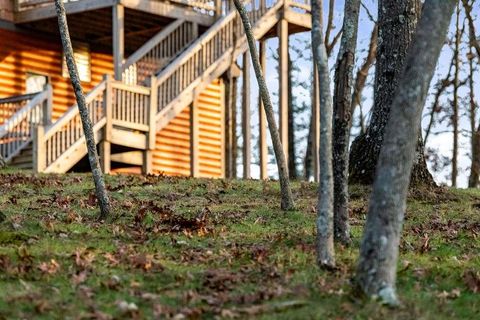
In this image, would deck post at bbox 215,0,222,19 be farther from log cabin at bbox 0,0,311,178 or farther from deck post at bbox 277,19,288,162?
deck post at bbox 277,19,288,162

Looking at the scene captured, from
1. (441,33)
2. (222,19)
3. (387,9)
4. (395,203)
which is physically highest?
(222,19)

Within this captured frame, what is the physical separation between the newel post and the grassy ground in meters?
7.45

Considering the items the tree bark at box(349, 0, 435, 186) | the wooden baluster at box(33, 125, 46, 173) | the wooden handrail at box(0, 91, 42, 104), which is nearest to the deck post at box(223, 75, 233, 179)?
the wooden handrail at box(0, 91, 42, 104)

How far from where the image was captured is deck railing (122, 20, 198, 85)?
1011 inches

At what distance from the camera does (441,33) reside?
307 inches

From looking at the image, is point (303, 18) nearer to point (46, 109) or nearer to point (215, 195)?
point (46, 109)

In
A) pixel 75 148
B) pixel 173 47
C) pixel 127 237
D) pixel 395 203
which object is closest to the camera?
pixel 395 203

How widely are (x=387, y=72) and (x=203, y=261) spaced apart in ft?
28.0

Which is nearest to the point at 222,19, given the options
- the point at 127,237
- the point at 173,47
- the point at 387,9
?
the point at 173,47

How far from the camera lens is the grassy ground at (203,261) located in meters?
7.44

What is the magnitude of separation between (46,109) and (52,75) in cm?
589

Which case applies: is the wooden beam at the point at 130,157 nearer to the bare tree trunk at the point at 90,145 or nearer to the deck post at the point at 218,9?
the deck post at the point at 218,9

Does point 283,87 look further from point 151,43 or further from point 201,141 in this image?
point 201,141

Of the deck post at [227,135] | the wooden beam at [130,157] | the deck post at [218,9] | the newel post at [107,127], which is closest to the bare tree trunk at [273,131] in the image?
the newel post at [107,127]
